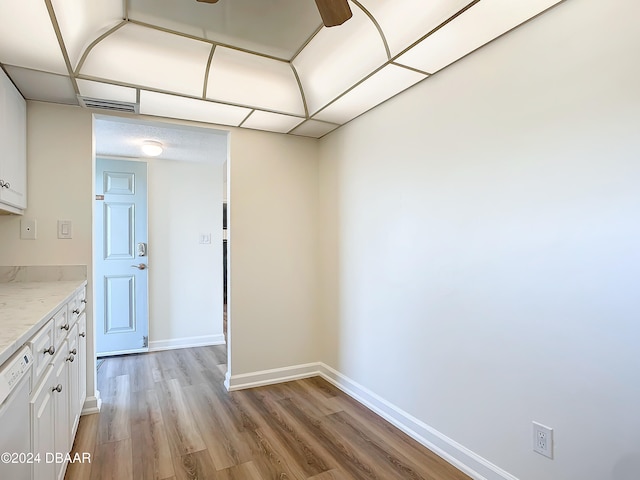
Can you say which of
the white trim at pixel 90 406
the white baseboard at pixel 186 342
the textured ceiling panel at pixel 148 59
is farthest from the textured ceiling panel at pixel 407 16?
the white baseboard at pixel 186 342

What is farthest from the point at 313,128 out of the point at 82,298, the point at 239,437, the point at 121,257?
the point at 121,257

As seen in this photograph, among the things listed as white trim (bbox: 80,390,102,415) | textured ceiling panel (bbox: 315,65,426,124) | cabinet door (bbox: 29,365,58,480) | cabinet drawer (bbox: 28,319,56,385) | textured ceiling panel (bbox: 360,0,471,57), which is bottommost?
white trim (bbox: 80,390,102,415)

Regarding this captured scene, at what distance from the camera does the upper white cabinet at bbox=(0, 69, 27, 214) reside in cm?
198

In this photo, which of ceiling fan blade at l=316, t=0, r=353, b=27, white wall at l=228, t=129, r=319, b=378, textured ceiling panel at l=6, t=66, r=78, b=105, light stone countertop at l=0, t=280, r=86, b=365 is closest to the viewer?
light stone countertop at l=0, t=280, r=86, b=365

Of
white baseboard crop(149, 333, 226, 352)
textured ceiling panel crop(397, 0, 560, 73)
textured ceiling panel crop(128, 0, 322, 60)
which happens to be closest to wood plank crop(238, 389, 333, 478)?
white baseboard crop(149, 333, 226, 352)

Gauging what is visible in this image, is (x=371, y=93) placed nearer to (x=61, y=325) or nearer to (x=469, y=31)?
(x=469, y=31)

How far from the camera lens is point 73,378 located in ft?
6.56

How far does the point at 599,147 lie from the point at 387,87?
1.28 m

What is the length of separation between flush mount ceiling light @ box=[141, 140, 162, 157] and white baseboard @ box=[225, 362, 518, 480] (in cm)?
236

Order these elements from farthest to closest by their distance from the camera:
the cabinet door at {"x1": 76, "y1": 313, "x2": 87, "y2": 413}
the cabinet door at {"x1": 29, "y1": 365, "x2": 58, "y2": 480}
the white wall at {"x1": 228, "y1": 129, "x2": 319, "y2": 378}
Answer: the white wall at {"x1": 228, "y1": 129, "x2": 319, "y2": 378}
the cabinet door at {"x1": 76, "y1": 313, "x2": 87, "y2": 413}
the cabinet door at {"x1": 29, "y1": 365, "x2": 58, "y2": 480}

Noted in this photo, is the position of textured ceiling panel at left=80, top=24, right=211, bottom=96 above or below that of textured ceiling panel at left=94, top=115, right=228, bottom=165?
above

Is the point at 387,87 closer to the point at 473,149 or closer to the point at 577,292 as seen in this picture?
the point at 473,149

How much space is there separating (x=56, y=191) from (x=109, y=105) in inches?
28.3

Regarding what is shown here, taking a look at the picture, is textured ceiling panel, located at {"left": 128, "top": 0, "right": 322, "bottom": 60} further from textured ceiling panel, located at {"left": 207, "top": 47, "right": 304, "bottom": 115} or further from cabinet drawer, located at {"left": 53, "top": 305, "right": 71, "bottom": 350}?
cabinet drawer, located at {"left": 53, "top": 305, "right": 71, "bottom": 350}
